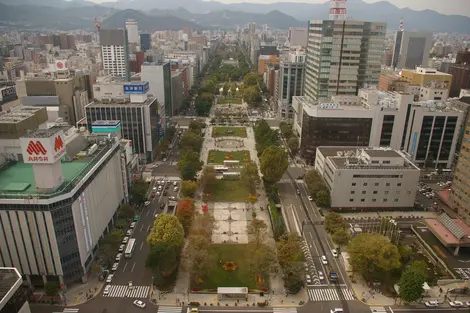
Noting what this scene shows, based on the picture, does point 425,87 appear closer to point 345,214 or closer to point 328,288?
point 345,214

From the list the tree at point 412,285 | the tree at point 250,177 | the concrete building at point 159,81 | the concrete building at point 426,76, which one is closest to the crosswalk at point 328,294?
the tree at point 412,285

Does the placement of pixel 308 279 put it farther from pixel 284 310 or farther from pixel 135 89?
pixel 135 89

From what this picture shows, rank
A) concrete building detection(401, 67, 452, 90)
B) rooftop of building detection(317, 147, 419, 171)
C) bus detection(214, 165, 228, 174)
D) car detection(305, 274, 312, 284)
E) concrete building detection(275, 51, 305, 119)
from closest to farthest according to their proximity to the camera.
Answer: car detection(305, 274, 312, 284)
rooftop of building detection(317, 147, 419, 171)
bus detection(214, 165, 228, 174)
concrete building detection(401, 67, 452, 90)
concrete building detection(275, 51, 305, 119)

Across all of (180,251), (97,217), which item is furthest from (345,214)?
(97,217)

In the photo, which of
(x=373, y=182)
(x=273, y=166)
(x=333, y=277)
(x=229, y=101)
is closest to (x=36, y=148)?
(x=333, y=277)

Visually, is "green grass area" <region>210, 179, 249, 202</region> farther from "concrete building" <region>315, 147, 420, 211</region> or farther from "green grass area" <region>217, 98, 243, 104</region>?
"green grass area" <region>217, 98, 243, 104</region>

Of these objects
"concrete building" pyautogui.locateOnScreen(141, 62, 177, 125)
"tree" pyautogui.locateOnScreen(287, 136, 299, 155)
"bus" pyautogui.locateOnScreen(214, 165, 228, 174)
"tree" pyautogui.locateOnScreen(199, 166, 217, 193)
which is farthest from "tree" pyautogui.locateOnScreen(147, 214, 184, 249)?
"concrete building" pyautogui.locateOnScreen(141, 62, 177, 125)

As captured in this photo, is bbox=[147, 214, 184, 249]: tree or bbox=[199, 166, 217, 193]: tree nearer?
bbox=[147, 214, 184, 249]: tree

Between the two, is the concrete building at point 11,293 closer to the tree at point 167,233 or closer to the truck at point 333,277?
the tree at point 167,233
